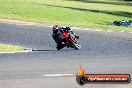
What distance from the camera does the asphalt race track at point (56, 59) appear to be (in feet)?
47.5

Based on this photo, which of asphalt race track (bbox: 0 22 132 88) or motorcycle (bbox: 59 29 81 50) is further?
motorcycle (bbox: 59 29 81 50)

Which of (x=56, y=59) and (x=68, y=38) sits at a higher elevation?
(x=68, y=38)

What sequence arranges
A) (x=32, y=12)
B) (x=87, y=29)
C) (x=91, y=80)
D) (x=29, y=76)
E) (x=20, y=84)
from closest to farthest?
(x=91, y=80) < (x=20, y=84) < (x=29, y=76) < (x=87, y=29) < (x=32, y=12)

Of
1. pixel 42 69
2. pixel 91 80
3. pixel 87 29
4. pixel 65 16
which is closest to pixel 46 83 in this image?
pixel 42 69

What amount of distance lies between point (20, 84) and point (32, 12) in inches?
1374

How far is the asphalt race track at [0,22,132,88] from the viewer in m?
14.5

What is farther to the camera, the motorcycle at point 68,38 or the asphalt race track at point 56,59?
the motorcycle at point 68,38

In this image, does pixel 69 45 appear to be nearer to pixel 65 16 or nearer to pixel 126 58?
pixel 126 58

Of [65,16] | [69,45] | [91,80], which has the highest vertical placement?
[91,80]

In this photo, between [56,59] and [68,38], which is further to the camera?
[68,38]

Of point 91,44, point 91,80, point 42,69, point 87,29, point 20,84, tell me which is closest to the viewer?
point 91,80

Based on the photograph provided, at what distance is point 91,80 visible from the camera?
31.7 feet

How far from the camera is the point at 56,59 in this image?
19359mm

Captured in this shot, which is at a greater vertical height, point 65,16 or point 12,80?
point 12,80
